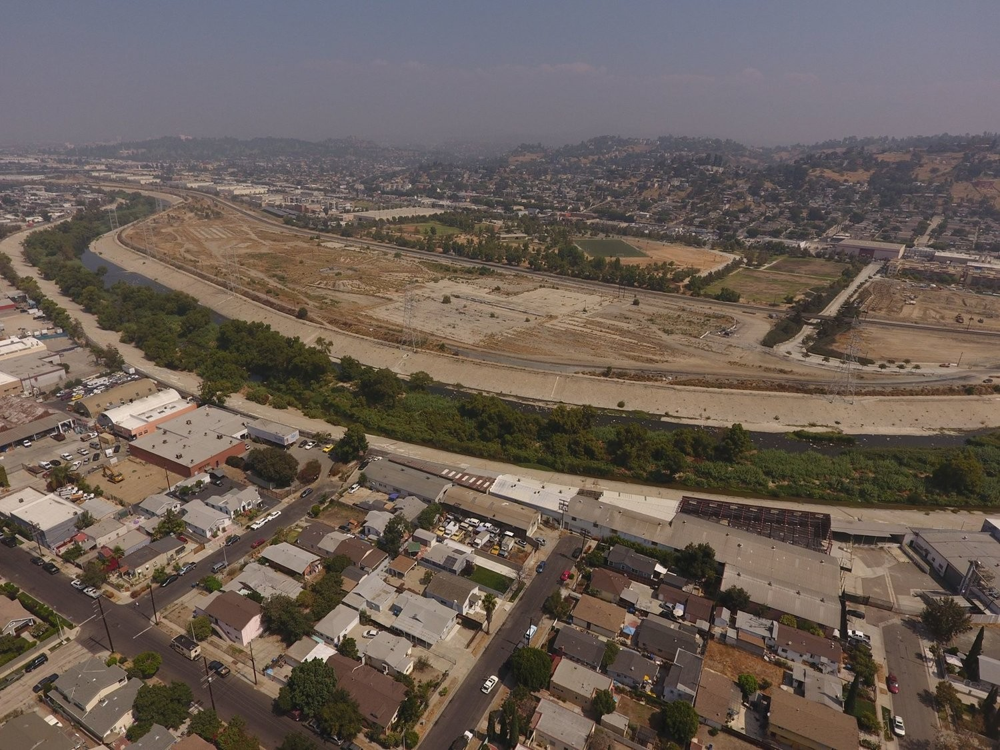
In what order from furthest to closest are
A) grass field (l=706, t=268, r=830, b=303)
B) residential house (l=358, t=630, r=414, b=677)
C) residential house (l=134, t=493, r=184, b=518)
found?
grass field (l=706, t=268, r=830, b=303), residential house (l=134, t=493, r=184, b=518), residential house (l=358, t=630, r=414, b=677)

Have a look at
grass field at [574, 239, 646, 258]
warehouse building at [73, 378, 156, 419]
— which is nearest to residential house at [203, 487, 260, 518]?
warehouse building at [73, 378, 156, 419]

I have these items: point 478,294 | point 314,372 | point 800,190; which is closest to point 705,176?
point 800,190

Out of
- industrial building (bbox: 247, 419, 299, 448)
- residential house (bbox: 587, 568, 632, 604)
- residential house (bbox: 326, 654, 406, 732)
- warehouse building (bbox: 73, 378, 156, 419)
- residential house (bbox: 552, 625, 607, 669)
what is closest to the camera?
residential house (bbox: 326, 654, 406, 732)

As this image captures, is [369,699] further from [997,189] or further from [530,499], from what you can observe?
[997,189]

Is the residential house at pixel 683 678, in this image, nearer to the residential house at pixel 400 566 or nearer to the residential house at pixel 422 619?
the residential house at pixel 422 619

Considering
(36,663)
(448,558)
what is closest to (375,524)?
(448,558)

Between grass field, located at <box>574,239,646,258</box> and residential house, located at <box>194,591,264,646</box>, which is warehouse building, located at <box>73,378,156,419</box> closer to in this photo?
residential house, located at <box>194,591,264,646</box>

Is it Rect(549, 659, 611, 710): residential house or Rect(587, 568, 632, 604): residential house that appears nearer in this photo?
Rect(549, 659, 611, 710): residential house
